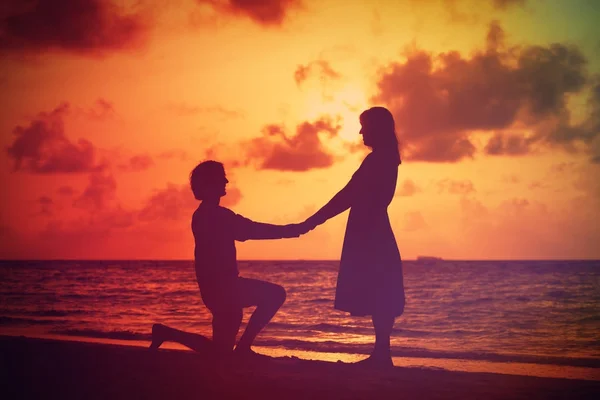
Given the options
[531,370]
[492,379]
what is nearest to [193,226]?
[492,379]

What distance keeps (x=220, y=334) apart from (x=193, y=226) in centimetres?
115

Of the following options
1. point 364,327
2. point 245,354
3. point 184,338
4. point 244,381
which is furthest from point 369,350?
point 244,381

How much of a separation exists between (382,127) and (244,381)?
299 centimetres

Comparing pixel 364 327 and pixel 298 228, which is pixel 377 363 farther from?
pixel 364 327

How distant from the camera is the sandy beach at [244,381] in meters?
5.23

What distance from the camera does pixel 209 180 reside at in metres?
6.61

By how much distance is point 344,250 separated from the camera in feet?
23.2

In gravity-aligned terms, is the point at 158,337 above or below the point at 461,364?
above

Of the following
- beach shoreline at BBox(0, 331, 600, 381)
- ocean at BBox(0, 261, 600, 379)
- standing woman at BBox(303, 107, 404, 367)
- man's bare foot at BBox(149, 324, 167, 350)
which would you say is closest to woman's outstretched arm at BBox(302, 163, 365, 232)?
standing woman at BBox(303, 107, 404, 367)

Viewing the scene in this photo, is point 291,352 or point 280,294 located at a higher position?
point 280,294

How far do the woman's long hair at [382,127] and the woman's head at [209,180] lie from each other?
163 cm

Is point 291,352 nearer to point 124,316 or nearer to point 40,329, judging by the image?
point 40,329

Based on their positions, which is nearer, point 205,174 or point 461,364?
point 205,174

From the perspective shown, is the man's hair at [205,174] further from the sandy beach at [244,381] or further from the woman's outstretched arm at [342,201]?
the sandy beach at [244,381]
